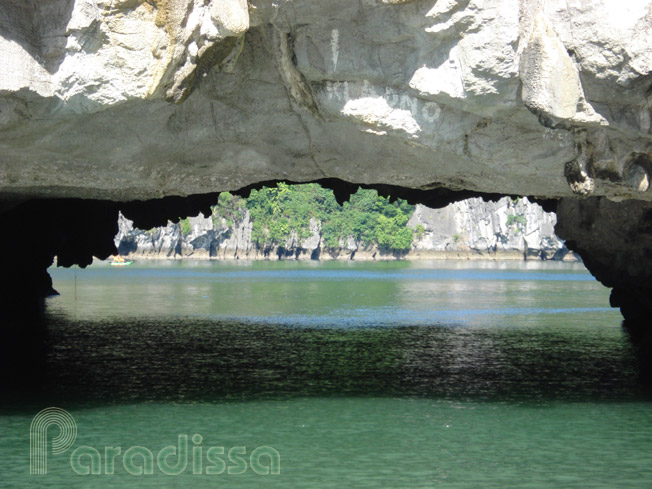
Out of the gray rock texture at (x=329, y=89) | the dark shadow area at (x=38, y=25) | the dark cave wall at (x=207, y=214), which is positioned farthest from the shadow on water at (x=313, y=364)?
the dark shadow area at (x=38, y=25)

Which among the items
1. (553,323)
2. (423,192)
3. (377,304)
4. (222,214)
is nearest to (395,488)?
(423,192)

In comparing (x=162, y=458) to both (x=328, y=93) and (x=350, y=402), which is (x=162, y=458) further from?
(x=328, y=93)

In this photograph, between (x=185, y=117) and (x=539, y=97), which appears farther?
(x=185, y=117)

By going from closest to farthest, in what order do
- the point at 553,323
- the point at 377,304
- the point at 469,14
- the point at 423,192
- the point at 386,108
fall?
the point at 469,14 → the point at 386,108 → the point at 423,192 → the point at 553,323 → the point at 377,304

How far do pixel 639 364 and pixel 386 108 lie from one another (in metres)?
6.97

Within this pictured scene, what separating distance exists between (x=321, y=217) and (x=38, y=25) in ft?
294

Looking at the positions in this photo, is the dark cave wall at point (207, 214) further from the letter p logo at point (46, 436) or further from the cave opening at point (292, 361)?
the letter p logo at point (46, 436)

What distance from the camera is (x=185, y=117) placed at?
805 centimetres

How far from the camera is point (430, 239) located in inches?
3809

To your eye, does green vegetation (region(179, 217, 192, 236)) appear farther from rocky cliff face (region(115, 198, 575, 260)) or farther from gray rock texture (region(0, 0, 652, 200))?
gray rock texture (region(0, 0, 652, 200))

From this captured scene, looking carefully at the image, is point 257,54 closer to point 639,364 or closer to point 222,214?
point 639,364

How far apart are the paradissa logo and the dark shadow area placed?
331 centimetres

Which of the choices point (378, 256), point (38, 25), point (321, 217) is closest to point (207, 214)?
point (38, 25)

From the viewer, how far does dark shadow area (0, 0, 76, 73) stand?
21.3 ft
